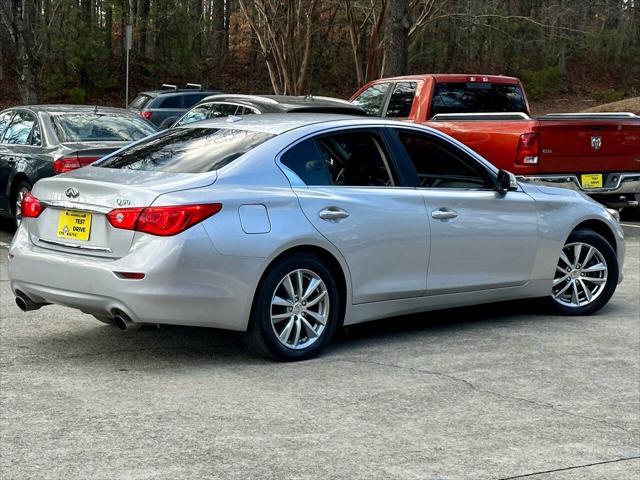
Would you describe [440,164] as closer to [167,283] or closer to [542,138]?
[167,283]

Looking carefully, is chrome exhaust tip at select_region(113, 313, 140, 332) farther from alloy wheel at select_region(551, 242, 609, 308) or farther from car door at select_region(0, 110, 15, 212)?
car door at select_region(0, 110, 15, 212)

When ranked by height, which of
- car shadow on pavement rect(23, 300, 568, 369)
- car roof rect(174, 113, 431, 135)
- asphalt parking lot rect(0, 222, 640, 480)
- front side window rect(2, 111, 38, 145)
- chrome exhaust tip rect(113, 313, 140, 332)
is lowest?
car shadow on pavement rect(23, 300, 568, 369)

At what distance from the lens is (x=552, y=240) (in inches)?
318

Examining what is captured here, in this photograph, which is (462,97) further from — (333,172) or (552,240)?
(333,172)

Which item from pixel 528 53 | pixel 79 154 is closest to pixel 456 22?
pixel 528 53

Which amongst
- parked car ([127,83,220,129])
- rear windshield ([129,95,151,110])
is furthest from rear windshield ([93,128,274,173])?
rear windshield ([129,95,151,110])

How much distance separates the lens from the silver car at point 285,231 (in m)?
6.15

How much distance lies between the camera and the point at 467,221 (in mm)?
7504

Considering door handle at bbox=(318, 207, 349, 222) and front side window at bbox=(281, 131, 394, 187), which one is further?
front side window at bbox=(281, 131, 394, 187)

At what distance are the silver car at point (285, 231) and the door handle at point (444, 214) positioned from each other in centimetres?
2

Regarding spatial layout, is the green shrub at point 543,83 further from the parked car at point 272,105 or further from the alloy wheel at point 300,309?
the alloy wheel at point 300,309

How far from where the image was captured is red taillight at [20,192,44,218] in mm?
6758

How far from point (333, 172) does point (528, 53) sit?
45937 mm

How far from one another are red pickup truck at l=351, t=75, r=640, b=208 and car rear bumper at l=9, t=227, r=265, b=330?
6.39 meters
